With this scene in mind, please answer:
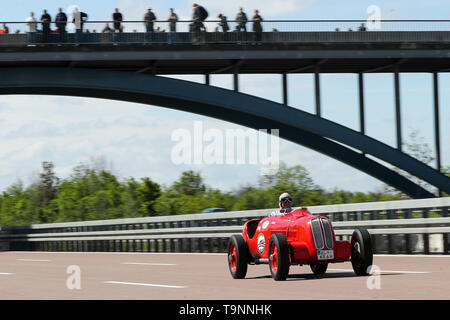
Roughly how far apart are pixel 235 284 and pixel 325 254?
1.15 m

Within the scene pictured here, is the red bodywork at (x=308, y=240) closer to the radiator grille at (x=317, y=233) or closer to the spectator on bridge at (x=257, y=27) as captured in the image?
the radiator grille at (x=317, y=233)

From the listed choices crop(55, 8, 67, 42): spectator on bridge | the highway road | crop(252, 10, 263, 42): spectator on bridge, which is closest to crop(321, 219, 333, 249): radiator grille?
the highway road

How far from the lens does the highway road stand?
9040 mm

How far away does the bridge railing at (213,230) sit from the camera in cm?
1595

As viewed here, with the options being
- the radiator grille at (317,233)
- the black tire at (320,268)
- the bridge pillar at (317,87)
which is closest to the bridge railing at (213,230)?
the black tire at (320,268)

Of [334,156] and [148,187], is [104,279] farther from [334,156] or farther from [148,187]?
[148,187]

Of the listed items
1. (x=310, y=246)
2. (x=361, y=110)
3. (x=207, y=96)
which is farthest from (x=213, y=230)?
(x=361, y=110)

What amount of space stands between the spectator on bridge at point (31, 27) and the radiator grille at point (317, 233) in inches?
860

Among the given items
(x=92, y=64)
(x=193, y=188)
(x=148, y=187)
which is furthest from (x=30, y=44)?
(x=193, y=188)

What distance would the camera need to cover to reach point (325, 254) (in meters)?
10.9

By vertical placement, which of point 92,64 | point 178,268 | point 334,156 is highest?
point 92,64

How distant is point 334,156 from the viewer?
114ft

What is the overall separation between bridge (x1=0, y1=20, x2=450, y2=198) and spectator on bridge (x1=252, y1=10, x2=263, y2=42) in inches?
6.3
